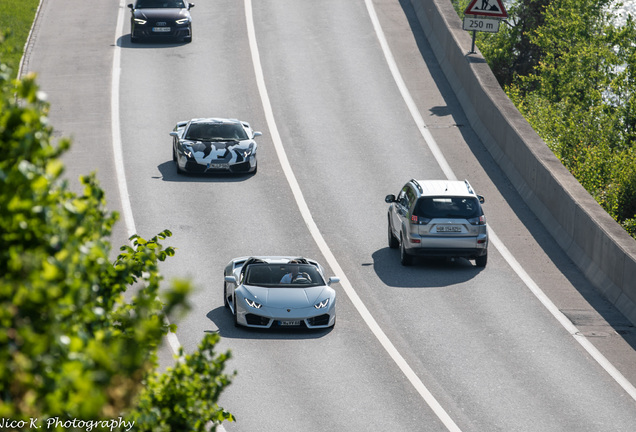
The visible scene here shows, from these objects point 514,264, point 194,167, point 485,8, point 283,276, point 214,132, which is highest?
point 485,8

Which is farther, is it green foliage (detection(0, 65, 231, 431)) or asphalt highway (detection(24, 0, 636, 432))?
asphalt highway (detection(24, 0, 636, 432))

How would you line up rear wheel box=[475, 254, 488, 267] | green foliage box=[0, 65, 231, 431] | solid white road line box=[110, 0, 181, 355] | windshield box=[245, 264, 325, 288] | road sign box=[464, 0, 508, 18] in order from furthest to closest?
road sign box=[464, 0, 508, 18]
solid white road line box=[110, 0, 181, 355]
rear wheel box=[475, 254, 488, 267]
windshield box=[245, 264, 325, 288]
green foliage box=[0, 65, 231, 431]

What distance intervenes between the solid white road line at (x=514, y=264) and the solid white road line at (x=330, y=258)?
3277 mm

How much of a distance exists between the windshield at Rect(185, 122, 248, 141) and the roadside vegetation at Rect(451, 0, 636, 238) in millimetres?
10567

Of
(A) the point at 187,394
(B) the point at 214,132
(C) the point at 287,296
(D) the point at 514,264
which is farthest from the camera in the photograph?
(B) the point at 214,132

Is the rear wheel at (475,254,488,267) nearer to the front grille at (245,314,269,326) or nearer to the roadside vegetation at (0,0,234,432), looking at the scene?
the front grille at (245,314,269,326)

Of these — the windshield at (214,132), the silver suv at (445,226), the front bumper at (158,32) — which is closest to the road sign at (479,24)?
the windshield at (214,132)

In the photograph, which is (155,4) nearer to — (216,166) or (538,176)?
(216,166)

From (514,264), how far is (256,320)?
6735 mm

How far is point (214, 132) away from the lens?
27266mm

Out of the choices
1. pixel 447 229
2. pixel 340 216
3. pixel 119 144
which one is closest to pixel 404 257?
pixel 447 229

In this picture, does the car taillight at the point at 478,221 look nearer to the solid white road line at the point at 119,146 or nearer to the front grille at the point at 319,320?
Result: the front grille at the point at 319,320

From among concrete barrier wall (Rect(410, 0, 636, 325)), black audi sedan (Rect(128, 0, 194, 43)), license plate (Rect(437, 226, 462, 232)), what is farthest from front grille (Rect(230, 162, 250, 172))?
black audi sedan (Rect(128, 0, 194, 43))

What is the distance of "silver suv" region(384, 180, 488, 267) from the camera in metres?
20.7
